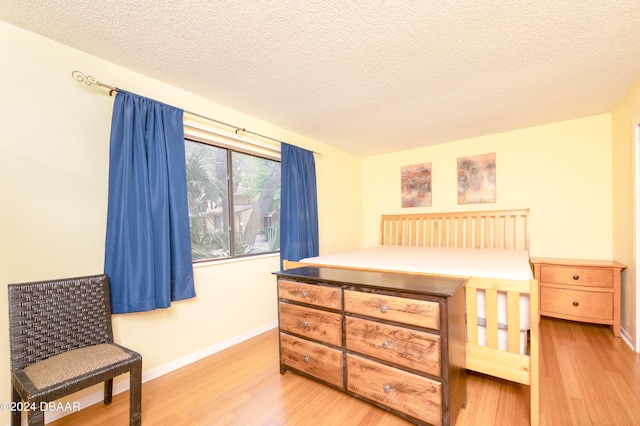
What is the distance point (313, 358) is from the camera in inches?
75.0

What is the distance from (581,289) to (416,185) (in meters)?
2.32

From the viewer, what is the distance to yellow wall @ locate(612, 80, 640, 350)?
243cm

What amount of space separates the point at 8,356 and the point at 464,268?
117 inches

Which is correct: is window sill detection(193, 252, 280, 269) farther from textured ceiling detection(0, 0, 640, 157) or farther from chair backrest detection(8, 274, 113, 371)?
textured ceiling detection(0, 0, 640, 157)

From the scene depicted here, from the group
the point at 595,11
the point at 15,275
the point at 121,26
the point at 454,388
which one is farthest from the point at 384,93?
the point at 15,275

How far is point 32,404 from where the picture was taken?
3.89ft

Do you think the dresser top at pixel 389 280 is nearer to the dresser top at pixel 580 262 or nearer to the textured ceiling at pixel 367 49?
the textured ceiling at pixel 367 49

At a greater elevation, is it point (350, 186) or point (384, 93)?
point (384, 93)

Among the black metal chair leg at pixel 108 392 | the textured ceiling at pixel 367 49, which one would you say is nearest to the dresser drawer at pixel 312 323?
the black metal chair leg at pixel 108 392

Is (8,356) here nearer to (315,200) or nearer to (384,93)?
(315,200)

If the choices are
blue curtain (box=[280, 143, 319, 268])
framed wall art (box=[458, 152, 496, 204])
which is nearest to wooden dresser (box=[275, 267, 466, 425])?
blue curtain (box=[280, 143, 319, 268])

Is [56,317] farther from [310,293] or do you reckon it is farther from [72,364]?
[310,293]

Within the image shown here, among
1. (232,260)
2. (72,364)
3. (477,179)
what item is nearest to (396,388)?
(72,364)

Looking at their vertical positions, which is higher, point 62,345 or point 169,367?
point 62,345
